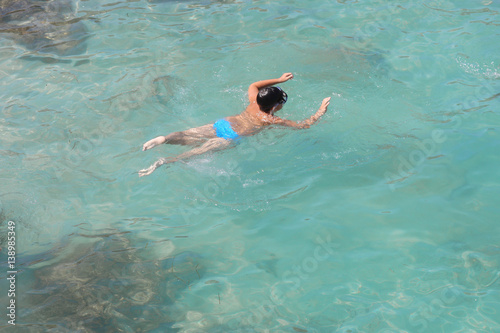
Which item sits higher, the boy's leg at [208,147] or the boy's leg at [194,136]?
the boy's leg at [194,136]

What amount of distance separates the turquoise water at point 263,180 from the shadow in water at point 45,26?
0.34ft

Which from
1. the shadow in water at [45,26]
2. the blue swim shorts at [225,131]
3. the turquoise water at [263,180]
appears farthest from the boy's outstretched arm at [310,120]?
the shadow in water at [45,26]

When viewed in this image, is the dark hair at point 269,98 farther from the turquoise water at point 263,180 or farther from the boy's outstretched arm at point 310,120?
the turquoise water at point 263,180

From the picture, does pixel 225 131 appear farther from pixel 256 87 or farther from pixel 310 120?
pixel 310 120

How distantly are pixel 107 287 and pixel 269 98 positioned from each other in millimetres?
2852

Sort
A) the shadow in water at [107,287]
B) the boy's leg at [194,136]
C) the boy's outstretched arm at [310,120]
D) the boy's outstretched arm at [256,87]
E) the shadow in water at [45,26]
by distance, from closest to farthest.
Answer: the shadow in water at [107,287], the boy's leg at [194,136], the boy's outstretched arm at [310,120], the boy's outstretched arm at [256,87], the shadow in water at [45,26]

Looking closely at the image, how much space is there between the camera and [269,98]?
543cm

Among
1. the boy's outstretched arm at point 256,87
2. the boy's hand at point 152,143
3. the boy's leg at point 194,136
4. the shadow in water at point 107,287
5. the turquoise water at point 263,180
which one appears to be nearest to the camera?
the shadow in water at point 107,287

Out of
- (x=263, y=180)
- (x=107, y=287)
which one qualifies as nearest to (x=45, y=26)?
(x=263, y=180)

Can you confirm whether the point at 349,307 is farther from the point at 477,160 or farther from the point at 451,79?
the point at 451,79

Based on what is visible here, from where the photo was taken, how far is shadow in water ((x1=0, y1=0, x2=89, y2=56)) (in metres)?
8.59

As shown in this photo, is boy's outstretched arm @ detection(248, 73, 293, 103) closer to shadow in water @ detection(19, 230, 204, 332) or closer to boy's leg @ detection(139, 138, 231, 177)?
boy's leg @ detection(139, 138, 231, 177)

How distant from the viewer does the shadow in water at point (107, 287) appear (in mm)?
3873

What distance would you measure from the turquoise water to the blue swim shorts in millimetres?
216
